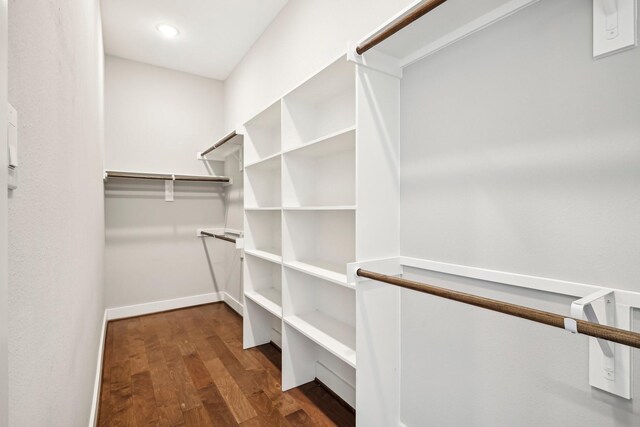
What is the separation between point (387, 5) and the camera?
1521 mm

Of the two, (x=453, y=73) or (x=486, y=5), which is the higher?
(x=486, y=5)

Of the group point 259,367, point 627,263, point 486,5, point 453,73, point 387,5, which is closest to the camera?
point 627,263

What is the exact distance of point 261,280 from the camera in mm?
2613

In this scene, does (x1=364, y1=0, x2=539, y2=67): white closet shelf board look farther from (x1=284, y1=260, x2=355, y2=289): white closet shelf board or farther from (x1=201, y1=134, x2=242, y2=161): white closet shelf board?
(x1=201, y1=134, x2=242, y2=161): white closet shelf board

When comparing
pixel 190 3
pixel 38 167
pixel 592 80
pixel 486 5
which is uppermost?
pixel 190 3

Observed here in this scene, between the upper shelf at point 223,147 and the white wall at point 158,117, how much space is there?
0.21 meters

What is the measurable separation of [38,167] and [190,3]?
239cm

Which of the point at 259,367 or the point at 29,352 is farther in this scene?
the point at 259,367

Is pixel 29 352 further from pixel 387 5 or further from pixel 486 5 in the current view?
pixel 387 5

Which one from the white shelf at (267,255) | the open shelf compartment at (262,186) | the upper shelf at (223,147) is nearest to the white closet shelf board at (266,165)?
the open shelf compartment at (262,186)

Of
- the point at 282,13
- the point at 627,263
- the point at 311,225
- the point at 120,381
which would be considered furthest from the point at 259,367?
the point at 282,13

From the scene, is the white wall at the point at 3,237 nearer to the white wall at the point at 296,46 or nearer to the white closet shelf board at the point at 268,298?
the white wall at the point at 296,46

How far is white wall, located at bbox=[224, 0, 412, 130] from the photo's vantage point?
169cm

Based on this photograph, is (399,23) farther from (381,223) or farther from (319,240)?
(319,240)
